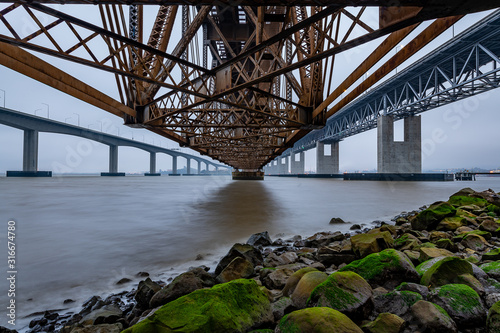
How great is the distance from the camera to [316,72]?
10211 mm

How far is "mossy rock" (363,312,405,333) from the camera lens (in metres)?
2.08

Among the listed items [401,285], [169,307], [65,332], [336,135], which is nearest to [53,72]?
[65,332]

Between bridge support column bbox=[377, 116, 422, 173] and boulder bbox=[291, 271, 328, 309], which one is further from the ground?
bridge support column bbox=[377, 116, 422, 173]

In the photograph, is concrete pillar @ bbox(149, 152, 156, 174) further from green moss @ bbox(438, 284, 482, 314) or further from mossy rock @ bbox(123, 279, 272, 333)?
green moss @ bbox(438, 284, 482, 314)

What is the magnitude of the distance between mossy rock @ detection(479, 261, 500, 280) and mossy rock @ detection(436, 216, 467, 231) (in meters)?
2.98

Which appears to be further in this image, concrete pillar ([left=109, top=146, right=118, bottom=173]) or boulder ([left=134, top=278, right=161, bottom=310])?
concrete pillar ([left=109, top=146, right=118, bottom=173])

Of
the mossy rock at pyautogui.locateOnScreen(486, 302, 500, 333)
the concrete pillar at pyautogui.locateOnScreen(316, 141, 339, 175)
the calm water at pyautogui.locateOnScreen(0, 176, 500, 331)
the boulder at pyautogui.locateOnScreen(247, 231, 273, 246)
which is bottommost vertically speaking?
the calm water at pyautogui.locateOnScreen(0, 176, 500, 331)

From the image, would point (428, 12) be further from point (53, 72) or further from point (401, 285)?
point (53, 72)

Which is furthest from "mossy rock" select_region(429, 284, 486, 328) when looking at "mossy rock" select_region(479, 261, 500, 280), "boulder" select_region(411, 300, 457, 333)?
"mossy rock" select_region(479, 261, 500, 280)

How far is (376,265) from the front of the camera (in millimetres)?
A: 3191

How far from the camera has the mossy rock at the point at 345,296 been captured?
2.34 metres

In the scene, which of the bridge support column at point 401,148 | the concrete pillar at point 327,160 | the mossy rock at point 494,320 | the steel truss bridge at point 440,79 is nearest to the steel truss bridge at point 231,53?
the mossy rock at point 494,320

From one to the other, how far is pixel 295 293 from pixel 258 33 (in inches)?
323

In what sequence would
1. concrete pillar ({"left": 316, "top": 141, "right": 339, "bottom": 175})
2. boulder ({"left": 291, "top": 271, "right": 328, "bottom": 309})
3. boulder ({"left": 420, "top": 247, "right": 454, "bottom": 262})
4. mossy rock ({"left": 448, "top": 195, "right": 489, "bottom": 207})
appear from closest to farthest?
boulder ({"left": 291, "top": 271, "right": 328, "bottom": 309})
boulder ({"left": 420, "top": 247, "right": 454, "bottom": 262})
mossy rock ({"left": 448, "top": 195, "right": 489, "bottom": 207})
concrete pillar ({"left": 316, "top": 141, "right": 339, "bottom": 175})
